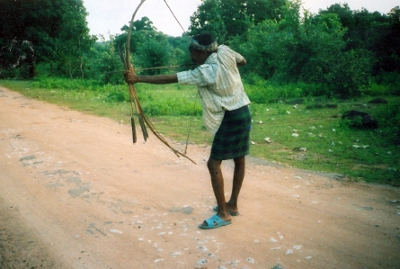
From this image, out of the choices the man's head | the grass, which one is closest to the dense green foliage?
the grass

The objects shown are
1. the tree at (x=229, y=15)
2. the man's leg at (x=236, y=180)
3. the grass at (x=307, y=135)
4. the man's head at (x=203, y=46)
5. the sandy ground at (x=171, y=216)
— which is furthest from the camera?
the tree at (x=229, y=15)

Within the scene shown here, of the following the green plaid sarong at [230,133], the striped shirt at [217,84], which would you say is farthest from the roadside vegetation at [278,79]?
the green plaid sarong at [230,133]

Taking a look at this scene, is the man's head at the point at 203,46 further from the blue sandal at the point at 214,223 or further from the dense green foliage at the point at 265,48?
the dense green foliage at the point at 265,48

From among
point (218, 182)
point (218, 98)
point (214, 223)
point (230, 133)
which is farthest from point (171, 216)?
point (218, 98)

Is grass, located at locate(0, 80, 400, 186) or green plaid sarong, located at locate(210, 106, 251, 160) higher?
green plaid sarong, located at locate(210, 106, 251, 160)

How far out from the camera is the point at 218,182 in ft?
10.1

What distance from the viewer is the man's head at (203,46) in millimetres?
2873

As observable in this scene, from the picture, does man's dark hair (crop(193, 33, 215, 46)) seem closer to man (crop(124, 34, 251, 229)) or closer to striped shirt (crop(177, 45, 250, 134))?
man (crop(124, 34, 251, 229))

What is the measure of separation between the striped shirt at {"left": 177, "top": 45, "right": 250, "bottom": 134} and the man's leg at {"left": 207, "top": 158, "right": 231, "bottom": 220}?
326 mm

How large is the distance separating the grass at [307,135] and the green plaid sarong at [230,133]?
2.91 ft

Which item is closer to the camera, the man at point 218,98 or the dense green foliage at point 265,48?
the man at point 218,98

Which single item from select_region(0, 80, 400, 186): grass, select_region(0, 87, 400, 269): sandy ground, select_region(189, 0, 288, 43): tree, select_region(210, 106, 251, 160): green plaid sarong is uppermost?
select_region(189, 0, 288, 43): tree

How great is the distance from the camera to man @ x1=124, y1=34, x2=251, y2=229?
9.00ft

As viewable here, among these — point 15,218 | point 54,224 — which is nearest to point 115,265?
point 54,224
